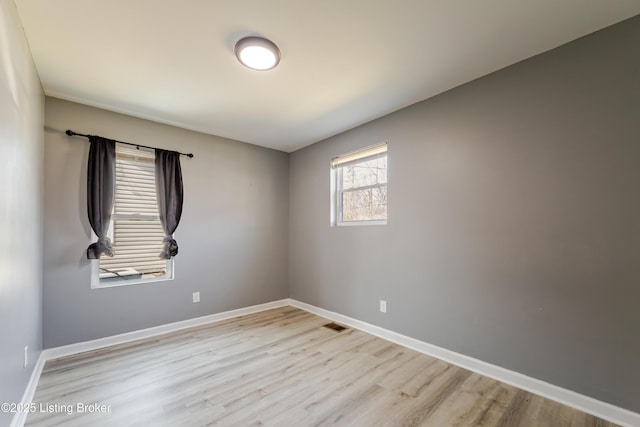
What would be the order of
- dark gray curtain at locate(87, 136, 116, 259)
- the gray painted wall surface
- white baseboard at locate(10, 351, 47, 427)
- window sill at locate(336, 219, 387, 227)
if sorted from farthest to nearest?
1. window sill at locate(336, 219, 387, 227)
2. dark gray curtain at locate(87, 136, 116, 259)
3. white baseboard at locate(10, 351, 47, 427)
4. the gray painted wall surface

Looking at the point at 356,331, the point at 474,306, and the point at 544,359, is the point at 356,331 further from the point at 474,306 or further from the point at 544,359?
the point at 544,359

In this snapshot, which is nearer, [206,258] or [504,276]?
[504,276]

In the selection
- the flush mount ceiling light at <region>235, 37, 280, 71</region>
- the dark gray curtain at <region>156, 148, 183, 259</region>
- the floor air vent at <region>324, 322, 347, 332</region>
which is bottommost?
the floor air vent at <region>324, 322, 347, 332</region>

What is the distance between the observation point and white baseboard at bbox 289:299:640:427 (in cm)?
174

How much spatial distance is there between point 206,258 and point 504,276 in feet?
10.9

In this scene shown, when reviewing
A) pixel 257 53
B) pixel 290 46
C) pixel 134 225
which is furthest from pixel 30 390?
pixel 290 46

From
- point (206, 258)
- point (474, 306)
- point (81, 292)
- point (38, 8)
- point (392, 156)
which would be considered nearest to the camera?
point (38, 8)

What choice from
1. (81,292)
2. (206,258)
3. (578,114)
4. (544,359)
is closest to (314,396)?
(544,359)

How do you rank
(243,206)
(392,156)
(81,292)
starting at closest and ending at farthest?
1. (81,292)
2. (392,156)
3. (243,206)

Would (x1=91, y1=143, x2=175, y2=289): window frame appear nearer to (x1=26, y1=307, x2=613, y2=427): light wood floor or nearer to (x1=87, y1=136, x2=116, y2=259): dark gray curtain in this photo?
(x1=87, y1=136, x2=116, y2=259): dark gray curtain

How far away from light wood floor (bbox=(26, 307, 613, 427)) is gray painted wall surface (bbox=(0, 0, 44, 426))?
0.46 meters

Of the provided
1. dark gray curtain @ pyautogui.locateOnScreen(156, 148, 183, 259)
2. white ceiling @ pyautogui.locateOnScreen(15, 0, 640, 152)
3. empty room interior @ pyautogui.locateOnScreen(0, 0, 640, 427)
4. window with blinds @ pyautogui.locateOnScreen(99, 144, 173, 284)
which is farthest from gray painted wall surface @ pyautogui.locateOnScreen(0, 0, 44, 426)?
dark gray curtain @ pyautogui.locateOnScreen(156, 148, 183, 259)

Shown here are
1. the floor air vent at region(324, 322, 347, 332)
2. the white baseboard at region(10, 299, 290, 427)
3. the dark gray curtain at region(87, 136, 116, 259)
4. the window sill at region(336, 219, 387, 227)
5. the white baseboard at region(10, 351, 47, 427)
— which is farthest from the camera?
the floor air vent at region(324, 322, 347, 332)

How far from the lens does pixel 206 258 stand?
11.9ft
